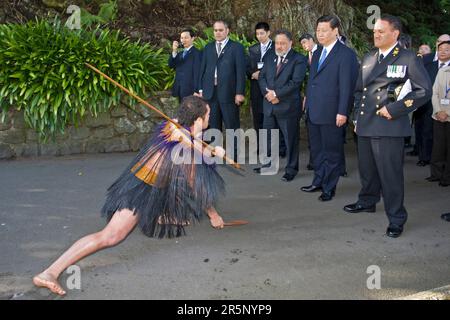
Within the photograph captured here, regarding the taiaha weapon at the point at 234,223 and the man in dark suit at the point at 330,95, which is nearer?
the taiaha weapon at the point at 234,223

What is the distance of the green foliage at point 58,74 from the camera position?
8.04 meters

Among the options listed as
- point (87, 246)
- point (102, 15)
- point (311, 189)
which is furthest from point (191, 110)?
point (102, 15)

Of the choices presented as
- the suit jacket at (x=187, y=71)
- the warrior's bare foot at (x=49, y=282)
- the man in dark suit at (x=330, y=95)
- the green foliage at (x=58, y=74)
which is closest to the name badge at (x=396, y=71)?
the man in dark suit at (x=330, y=95)

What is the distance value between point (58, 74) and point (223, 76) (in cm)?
243

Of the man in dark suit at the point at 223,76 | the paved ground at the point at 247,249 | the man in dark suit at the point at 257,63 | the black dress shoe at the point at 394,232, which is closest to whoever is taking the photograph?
the paved ground at the point at 247,249

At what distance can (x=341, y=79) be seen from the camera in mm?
6012

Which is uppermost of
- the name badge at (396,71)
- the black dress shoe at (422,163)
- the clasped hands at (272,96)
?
the name badge at (396,71)

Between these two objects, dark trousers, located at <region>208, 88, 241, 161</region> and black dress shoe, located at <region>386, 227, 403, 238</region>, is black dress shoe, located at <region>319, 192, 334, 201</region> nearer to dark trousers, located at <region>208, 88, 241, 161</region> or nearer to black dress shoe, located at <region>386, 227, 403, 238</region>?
black dress shoe, located at <region>386, 227, 403, 238</region>

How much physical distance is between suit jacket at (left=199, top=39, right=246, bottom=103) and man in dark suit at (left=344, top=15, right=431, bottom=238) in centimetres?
272

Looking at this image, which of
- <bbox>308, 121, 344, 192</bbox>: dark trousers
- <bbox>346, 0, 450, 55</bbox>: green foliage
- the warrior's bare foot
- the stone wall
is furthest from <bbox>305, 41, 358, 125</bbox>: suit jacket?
<bbox>346, 0, 450, 55</bbox>: green foliage

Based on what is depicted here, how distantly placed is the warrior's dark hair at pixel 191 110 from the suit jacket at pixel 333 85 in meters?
1.82

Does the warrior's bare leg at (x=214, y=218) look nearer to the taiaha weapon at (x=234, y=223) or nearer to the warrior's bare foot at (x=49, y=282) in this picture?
the taiaha weapon at (x=234, y=223)

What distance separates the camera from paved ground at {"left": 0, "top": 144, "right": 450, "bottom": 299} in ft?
13.0

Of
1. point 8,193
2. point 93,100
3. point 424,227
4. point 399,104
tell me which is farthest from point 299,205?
point 93,100
